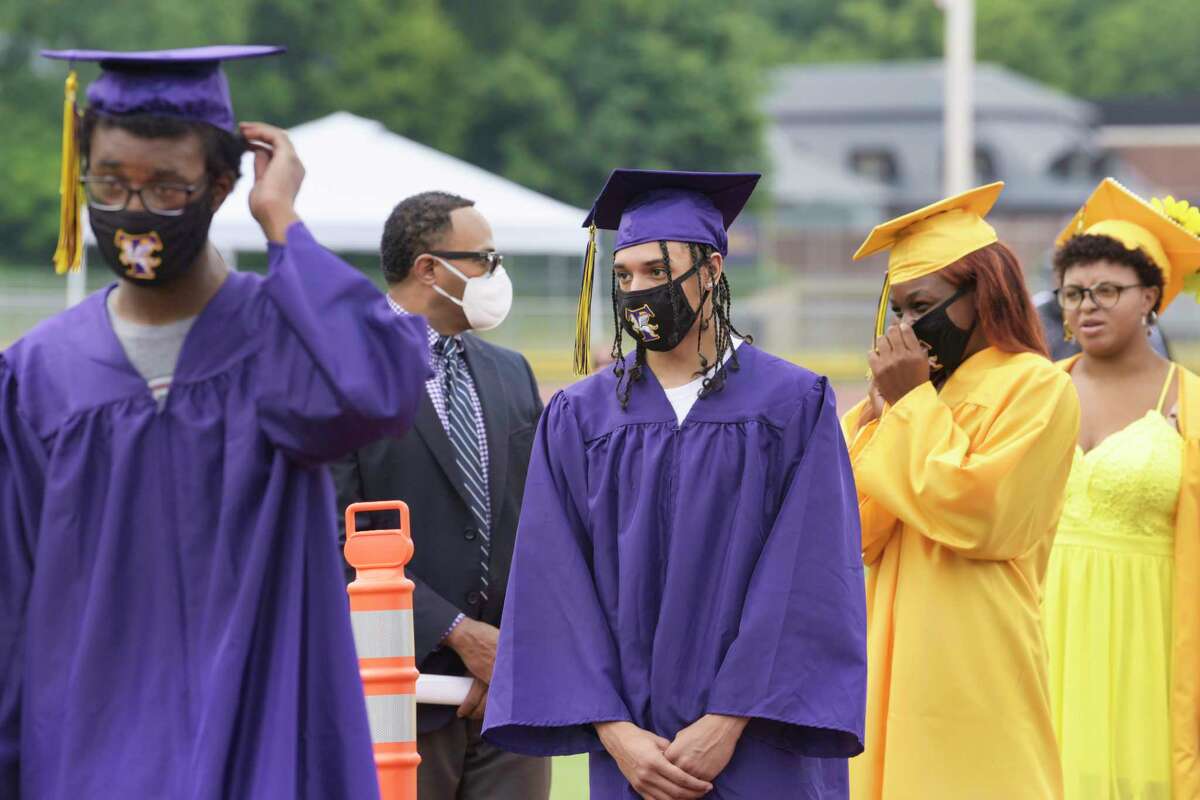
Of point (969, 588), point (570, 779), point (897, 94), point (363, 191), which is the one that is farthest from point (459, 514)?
point (897, 94)

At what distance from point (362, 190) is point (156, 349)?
11110 millimetres

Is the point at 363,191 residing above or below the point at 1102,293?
above

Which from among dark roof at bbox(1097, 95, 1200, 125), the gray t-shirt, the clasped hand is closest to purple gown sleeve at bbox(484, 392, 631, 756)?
the clasped hand

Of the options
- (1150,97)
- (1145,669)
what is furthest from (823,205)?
(1145,669)

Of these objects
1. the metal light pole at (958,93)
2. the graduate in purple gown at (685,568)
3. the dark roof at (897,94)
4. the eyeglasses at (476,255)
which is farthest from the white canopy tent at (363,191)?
the dark roof at (897,94)

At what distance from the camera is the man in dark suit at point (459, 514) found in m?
5.26

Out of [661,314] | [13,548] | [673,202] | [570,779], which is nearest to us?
[13,548]

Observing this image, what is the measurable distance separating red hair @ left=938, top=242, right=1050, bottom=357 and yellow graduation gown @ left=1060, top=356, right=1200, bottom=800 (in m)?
0.96

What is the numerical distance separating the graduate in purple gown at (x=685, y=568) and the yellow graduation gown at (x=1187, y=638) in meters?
1.89

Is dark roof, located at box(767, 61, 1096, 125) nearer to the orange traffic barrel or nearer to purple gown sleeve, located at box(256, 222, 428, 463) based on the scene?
the orange traffic barrel

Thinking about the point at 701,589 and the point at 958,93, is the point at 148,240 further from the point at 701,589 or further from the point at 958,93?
the point at 958,93

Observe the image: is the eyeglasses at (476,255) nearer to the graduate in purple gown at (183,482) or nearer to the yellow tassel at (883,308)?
the yellow tassel at (883,308)

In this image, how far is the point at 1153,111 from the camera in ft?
275

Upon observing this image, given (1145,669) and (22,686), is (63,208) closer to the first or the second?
(22,686)
